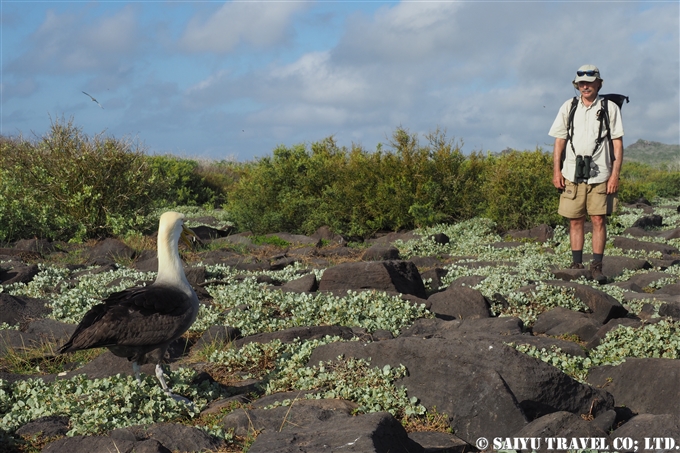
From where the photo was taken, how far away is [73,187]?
15.4 meters

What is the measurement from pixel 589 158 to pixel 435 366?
602 centimetres

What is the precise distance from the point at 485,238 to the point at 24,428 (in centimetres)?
1152

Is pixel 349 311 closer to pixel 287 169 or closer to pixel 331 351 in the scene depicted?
pixel 331 351

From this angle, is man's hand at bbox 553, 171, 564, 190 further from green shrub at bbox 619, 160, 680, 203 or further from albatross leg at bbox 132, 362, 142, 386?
green shrub at bbox 619, 160, 680, 203

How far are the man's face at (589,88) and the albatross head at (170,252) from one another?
6.36 metres

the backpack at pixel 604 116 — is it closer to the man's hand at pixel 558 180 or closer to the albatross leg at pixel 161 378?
the man's hand at pixel 558 180

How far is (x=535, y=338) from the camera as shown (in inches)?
251

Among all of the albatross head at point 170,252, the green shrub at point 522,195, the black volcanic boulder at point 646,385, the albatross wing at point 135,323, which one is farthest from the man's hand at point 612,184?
the albatross wing at point 135,323

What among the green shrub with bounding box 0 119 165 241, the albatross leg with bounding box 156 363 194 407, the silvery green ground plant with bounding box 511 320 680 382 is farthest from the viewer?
the green shrub with bounding box 0 119 165 241

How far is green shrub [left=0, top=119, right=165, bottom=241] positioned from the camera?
590 inches

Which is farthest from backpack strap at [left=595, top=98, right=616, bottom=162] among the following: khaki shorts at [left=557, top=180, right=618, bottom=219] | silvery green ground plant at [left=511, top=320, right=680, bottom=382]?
silvery green ground plant at [left=511, top=320, right=680, bottom=382]

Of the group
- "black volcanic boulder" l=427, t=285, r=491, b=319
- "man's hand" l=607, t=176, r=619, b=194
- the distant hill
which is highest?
the distant hill

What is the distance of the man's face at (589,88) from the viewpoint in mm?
9914

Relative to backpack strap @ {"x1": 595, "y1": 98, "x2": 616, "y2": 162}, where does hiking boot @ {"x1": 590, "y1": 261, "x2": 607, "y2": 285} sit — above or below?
below
